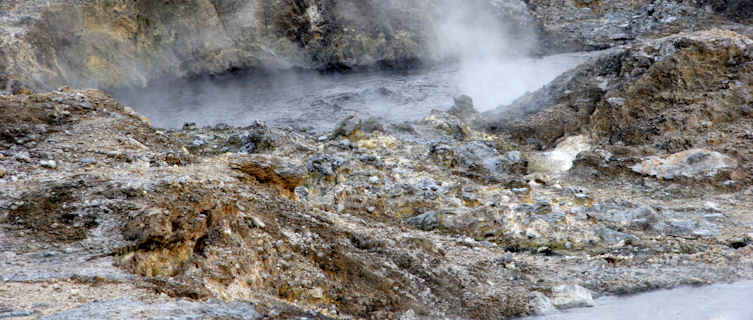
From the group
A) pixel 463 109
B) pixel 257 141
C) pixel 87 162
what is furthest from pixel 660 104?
pixel 87 162

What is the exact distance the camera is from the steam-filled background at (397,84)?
59.3ft

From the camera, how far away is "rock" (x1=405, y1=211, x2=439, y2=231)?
315 inches

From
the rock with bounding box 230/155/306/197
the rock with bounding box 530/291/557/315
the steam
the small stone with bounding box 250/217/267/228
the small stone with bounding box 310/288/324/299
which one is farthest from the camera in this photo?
the steam

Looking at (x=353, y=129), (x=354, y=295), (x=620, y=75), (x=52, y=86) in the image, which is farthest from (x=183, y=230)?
(x=52, y=86)

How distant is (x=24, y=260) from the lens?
13.4ft

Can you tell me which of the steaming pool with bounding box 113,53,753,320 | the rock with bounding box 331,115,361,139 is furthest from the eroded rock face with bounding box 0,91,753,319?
the steaming pool with bounding box 113,53,753,320

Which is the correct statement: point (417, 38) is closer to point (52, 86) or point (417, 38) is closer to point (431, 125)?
point (431, 125)

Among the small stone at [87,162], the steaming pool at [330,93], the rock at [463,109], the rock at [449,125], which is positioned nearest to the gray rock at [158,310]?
the small stone at [87,162]

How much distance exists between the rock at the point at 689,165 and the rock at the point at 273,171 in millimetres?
6586

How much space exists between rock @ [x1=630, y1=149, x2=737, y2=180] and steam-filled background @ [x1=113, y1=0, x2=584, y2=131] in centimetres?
713

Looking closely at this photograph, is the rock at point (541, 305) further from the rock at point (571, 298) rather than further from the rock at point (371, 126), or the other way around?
the rock at point (371, 126)

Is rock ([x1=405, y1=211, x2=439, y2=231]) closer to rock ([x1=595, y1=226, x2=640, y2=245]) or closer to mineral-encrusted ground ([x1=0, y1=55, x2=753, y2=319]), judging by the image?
mineral-encrusted ground ([x1=0, y1=55, x2=753, y2=319])

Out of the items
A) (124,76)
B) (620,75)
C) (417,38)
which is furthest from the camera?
(417,38)

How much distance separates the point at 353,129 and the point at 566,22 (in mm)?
14673
